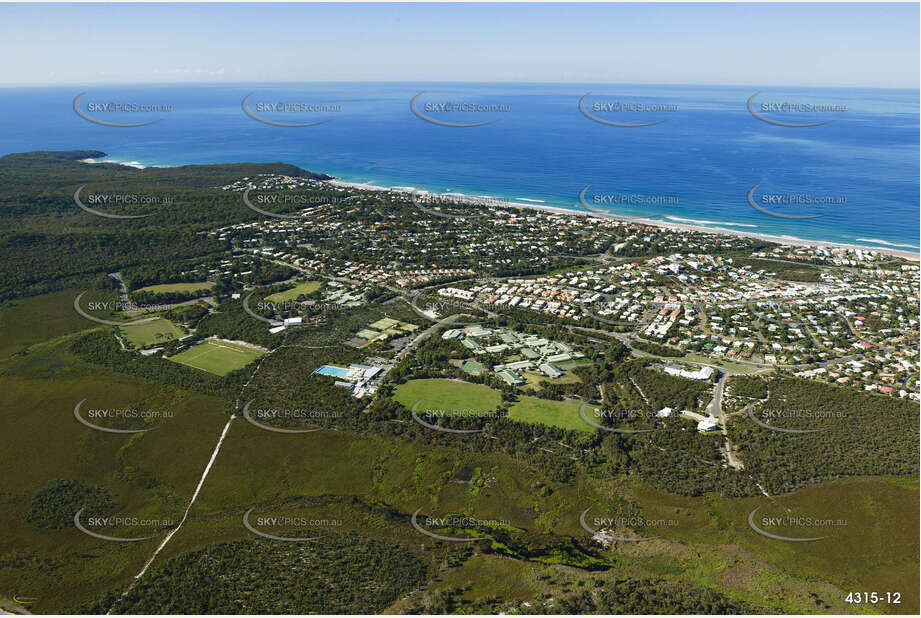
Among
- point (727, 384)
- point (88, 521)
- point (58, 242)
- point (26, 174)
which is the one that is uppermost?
point (26, 174)

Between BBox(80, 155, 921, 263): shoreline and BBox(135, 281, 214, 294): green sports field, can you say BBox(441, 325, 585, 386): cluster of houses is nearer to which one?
BBox(135, 281, 214, 294): green sports field

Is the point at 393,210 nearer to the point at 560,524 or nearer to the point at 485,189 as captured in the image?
the point at 485,189

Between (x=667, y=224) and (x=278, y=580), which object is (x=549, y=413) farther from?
(x=667, y=224)

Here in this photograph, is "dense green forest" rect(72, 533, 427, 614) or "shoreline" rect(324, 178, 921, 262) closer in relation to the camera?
"dense green forest" rect(72, 533, 427, 614)

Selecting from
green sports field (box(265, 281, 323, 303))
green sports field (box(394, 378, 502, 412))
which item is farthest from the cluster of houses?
green sports field (box(265, 281, 323, 303))

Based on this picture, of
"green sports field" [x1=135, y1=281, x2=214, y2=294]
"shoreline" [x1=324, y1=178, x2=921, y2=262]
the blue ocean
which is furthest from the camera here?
the blue ocean

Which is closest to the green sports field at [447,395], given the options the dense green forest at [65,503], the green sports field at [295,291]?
the dense green forest at [65,503]

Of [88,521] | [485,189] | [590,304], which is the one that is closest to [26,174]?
[485,189]
